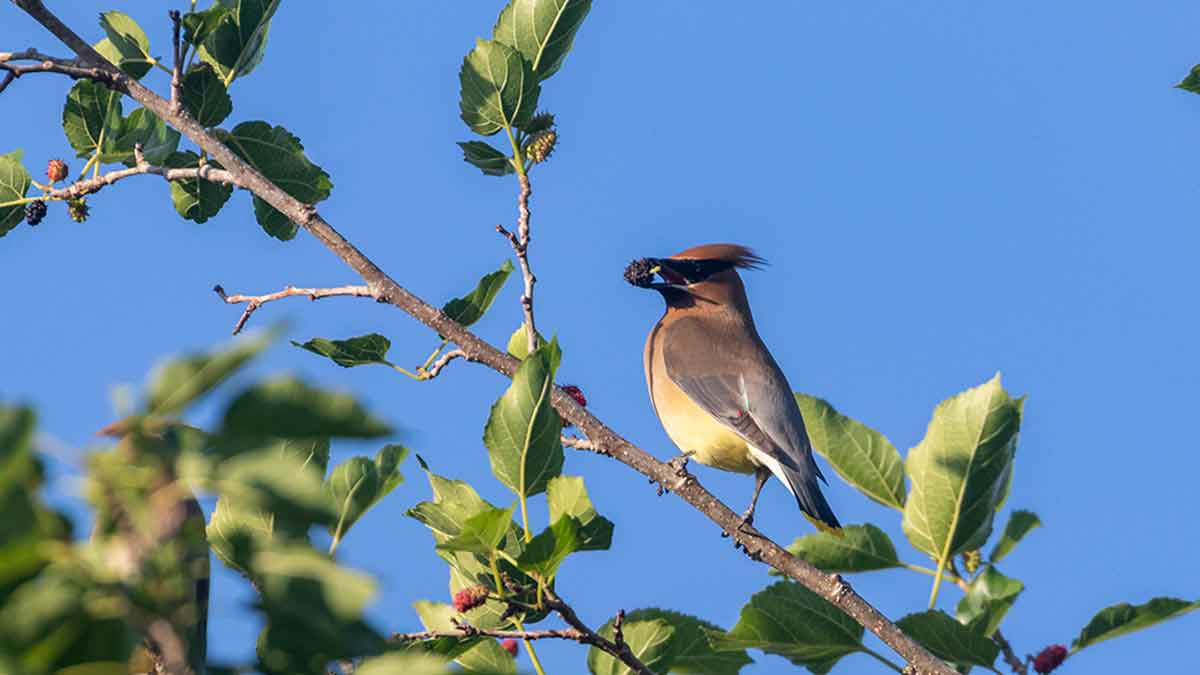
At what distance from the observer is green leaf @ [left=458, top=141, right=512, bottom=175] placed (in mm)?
3934

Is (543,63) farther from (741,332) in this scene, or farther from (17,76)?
(741,332)

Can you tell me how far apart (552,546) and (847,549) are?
1.01 metres

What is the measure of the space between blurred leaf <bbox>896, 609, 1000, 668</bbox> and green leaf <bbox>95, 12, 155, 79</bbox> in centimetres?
232

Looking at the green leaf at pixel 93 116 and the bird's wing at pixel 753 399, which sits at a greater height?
the bird's wing at pixel 753 399

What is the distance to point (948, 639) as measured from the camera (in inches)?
121

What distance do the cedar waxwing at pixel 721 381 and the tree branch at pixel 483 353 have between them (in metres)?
2.06

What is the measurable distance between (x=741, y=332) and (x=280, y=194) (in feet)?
12.9

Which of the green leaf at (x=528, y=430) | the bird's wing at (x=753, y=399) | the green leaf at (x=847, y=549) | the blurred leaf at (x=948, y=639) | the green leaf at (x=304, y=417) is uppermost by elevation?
the bird's wing at (x=753, y=399)

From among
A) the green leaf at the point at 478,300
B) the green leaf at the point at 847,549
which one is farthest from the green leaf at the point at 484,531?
the green leaf at the point at 847,549

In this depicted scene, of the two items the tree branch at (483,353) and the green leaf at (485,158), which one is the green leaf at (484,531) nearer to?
the tree branch at (483,353)

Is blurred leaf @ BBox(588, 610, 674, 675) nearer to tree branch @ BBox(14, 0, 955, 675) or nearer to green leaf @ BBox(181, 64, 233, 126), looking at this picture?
tree branch @ BBox(14, 0, 955, 675)

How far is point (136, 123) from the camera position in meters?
4.05

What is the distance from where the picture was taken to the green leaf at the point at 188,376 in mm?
1363

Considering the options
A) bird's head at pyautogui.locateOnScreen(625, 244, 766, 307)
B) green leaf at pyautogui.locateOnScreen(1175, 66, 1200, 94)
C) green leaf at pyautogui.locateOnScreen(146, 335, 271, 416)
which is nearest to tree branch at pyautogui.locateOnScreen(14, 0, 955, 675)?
green leaf at pyautogui.locateOnScreen(1175, 66, 1200, 94)
